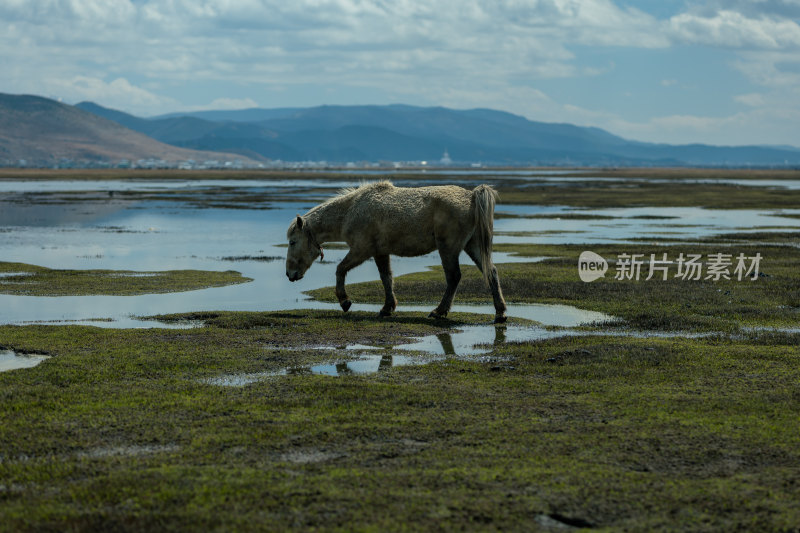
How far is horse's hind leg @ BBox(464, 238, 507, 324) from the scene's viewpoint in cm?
1897

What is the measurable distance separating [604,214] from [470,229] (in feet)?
152

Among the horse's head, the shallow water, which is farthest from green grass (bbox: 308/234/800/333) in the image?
the horse's head

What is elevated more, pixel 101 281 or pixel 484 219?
pixel 484 219

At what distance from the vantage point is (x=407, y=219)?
778 inches

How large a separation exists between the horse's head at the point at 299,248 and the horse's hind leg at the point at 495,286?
373 cm

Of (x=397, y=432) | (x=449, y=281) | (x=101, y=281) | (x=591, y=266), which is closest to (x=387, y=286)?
(x=449, y=281)

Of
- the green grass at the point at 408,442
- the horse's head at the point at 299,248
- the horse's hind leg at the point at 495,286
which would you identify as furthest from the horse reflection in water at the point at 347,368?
the horse's head at the point at 299,248

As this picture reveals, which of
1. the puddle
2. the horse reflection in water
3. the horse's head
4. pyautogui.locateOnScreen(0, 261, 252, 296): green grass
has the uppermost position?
the horse's head

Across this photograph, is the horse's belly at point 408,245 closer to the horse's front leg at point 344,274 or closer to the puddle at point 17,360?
the horse's front leg at point 344,274

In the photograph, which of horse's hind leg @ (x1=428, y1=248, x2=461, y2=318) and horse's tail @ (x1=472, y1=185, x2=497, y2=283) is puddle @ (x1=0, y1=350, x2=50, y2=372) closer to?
horse's hind leg @ (x1=428, y1=248, x2=461, y2=318)

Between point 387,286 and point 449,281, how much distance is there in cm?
138

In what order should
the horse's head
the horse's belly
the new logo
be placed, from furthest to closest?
the new logo, the horse's head, the horse's belly

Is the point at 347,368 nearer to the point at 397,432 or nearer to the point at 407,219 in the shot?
the point at 397,432

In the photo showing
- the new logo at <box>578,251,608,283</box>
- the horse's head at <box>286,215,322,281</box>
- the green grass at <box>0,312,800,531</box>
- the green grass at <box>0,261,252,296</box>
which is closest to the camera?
the green grass at <box>0,312,800,531</box>
